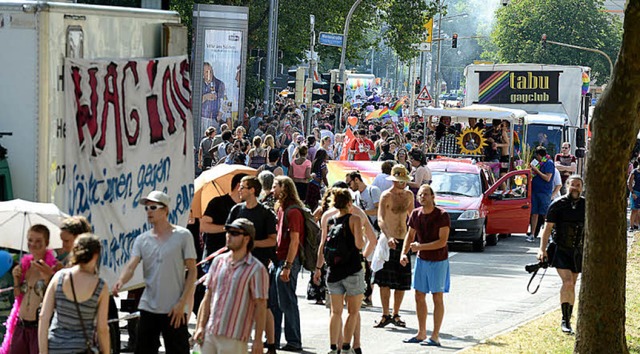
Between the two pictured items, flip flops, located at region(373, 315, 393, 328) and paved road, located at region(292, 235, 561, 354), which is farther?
flip flops, located at region(373, 315, 393, 328)

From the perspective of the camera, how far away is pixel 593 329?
1162 cm

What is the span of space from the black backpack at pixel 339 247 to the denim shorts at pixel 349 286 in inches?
6.4

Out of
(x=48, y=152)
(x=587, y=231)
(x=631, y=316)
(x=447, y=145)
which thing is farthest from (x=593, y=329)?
(x=447, y=145)

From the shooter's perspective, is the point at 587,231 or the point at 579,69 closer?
the point at 587,231

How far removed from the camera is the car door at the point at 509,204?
23.7 metres

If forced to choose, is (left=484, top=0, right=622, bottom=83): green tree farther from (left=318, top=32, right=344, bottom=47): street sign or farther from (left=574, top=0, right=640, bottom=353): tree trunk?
(left=574, top=0, right=640, bottom=353): tree trunk

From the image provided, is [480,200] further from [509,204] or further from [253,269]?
[253,269]

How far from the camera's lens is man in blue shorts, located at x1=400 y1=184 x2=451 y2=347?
13.2 meters

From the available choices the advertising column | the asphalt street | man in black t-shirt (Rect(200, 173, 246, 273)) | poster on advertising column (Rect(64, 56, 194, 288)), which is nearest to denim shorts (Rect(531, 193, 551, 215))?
the asphalt street

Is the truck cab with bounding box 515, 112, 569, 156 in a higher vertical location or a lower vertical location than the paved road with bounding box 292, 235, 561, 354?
higher

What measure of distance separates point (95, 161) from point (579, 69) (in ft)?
86.1

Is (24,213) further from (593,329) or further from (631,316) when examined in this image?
(631,316)

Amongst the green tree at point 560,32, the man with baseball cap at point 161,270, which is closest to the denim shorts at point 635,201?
the man with baseball cap at point 161,270

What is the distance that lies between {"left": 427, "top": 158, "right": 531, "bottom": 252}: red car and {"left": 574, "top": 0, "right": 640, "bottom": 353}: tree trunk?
Result: 11.0m
